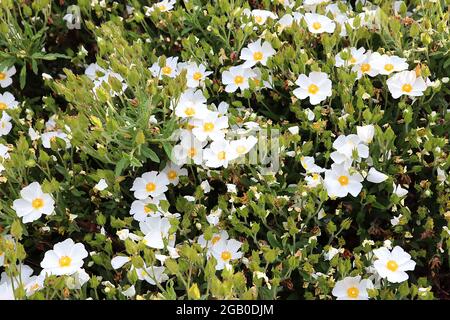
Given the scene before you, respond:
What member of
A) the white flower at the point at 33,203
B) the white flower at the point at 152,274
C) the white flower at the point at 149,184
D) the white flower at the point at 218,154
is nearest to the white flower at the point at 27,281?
the white flower at the point at 33,203

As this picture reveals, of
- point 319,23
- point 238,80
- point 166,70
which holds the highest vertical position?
point 319,23

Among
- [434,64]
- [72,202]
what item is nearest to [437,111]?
[434,64]

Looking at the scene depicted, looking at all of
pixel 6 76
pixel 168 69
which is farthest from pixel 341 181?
pixel 6 76

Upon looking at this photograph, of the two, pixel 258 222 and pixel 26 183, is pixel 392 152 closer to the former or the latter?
Answer: pixel 258 222

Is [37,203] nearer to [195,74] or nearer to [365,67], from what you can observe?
[195,74]

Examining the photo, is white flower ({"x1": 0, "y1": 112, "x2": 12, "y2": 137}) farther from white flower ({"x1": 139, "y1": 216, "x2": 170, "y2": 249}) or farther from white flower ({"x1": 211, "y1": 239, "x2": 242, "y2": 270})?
white flower ({"x1": 211, "y1": 239, "x2": 242, "y2": 270})
